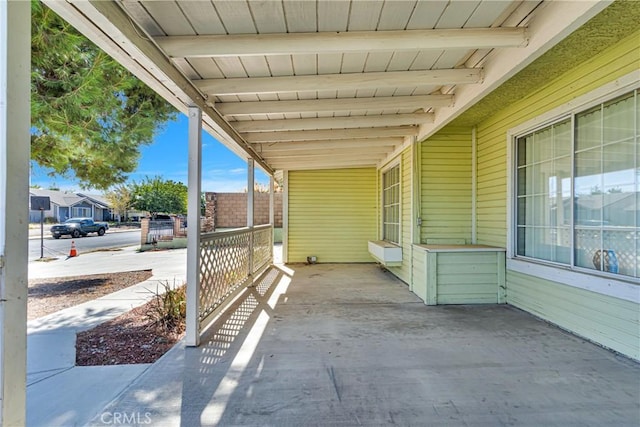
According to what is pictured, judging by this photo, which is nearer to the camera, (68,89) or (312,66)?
(312,66)

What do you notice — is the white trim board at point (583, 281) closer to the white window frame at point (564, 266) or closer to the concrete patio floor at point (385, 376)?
the white window frame at point (564, 266)

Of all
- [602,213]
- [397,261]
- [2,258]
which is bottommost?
[397,261]

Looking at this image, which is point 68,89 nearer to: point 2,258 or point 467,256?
point 2,258

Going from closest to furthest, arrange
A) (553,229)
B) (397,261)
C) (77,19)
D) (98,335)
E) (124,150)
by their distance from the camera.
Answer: (77,19), (98,335), (553,229), (124,150), (397,261)

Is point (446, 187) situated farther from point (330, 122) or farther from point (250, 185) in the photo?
point (250, 185)

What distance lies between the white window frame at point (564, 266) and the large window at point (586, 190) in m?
0.07

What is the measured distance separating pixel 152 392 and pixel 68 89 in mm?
3707

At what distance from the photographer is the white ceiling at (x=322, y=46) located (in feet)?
6.55

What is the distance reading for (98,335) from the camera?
10.7 feet

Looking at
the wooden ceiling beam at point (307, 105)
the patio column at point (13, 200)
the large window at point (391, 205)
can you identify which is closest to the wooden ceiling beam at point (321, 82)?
the wooden ceiling beam at point (307, 105)

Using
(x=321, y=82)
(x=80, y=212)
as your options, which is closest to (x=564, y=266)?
(x=321, y=82)

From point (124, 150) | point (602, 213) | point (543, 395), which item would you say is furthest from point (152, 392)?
point (124, 150)

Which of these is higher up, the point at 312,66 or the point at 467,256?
the point at 312,66

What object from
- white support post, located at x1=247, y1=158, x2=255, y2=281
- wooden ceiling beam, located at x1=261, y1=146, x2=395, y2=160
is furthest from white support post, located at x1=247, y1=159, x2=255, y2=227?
wooden ceiling beam, located at x1=261, y1=146, x2=395, y2=160
